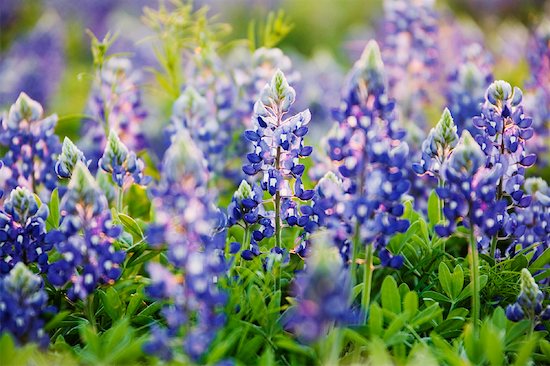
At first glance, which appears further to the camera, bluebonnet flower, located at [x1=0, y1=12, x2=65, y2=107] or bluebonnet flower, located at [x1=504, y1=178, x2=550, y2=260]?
bluebonnet flower, located at [x1=0, y1=12, x2=65, y2=107]

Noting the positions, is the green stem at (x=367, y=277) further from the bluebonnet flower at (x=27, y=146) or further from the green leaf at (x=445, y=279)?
the bluebonnet flower at (x=27, y=146)

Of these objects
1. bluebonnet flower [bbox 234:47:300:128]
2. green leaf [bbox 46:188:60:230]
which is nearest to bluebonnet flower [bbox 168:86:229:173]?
bluebonnet flower [bbox 234:47:300:128]

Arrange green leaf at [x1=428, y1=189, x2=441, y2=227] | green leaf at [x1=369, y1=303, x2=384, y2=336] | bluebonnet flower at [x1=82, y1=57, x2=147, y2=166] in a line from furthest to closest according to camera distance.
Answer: bluebonnet flower at [x1=82, y1=57, x2=147, y2=166] → green leaf at [x1=428, y1=189, x2=441, y2=227] → green leaf at [x1=369, y1=303, x2=384, y2=336]

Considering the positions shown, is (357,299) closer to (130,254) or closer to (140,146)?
(130,254)

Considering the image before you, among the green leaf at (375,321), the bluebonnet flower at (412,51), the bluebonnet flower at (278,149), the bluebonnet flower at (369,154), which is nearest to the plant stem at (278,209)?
the bluebonnet flower at (278,149)

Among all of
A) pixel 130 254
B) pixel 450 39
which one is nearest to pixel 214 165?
pixel 130 254

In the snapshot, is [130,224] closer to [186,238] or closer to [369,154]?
[186,238]

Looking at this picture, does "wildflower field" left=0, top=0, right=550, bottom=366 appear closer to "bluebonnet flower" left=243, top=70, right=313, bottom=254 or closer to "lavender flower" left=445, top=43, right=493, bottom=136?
"bluebonnet flower" left=243, top=70, right=313, bottom=254
